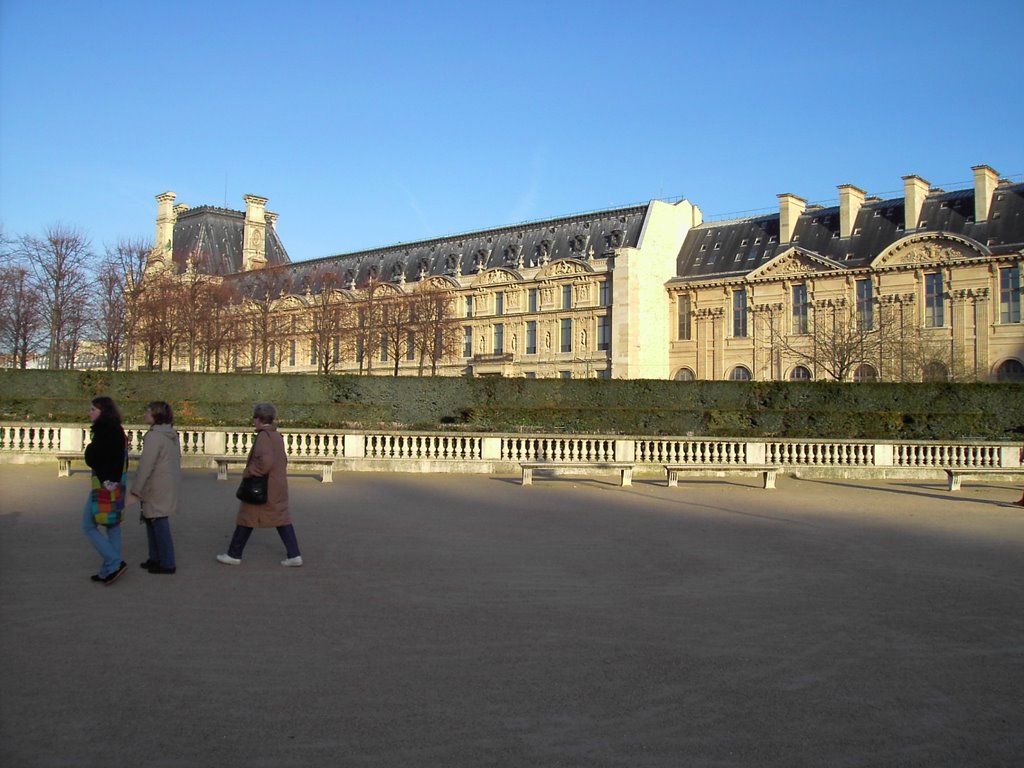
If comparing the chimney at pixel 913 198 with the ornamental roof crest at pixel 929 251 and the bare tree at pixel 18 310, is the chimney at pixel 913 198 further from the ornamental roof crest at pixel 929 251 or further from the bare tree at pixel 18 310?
the bare tree at pixel 18 310

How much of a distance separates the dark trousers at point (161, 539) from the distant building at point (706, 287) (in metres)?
41.5

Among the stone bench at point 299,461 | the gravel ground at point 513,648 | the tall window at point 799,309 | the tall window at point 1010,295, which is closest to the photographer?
the gravel ground at point 513,648

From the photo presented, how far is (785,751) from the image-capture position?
553 centimetres

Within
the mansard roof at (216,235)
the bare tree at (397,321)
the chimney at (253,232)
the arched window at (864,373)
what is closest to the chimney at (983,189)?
Answer: the arched window at (864,373)

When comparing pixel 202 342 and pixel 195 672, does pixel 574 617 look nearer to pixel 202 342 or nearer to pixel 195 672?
pixel 195 672

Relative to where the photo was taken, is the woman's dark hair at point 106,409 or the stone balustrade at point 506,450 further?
the stone balustrade at point 506,450

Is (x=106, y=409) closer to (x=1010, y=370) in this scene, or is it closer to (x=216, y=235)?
(x=1010, y=370)

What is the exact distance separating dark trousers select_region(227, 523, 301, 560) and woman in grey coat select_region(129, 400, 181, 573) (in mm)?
676

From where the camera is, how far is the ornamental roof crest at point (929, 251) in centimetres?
5491

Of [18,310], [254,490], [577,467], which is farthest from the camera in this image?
[18,310]

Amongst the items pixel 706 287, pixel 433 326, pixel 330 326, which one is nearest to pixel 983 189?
pixel 706 287

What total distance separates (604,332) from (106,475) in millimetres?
60590

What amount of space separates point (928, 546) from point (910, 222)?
162 feet

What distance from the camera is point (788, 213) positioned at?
63.4 meters
